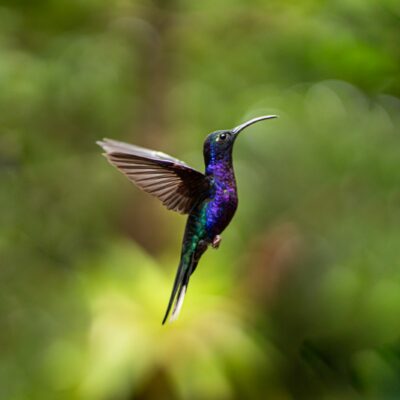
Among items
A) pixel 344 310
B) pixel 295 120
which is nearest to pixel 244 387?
pixel 344 310

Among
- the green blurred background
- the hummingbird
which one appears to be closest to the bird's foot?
the hummingbird

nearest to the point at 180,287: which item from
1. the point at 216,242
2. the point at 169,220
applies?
the point at 216,242

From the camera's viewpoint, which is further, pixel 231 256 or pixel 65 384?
pixel 231 256

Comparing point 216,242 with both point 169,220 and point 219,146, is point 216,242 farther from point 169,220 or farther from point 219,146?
point 169,220

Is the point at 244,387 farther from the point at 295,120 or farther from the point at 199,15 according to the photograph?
the point at 199,15

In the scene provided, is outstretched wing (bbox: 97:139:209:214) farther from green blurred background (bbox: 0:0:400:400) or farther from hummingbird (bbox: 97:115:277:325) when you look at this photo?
green blurred background (bbox: 0:0:400:400)

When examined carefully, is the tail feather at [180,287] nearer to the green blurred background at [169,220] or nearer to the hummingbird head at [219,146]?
the hummingbird head at [219,146]

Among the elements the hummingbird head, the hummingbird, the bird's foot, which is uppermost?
the hummingbird head
